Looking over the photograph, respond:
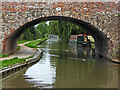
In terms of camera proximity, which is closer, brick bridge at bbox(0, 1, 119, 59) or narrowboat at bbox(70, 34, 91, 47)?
brick bridge at bbox(0, 1, 119, 59)

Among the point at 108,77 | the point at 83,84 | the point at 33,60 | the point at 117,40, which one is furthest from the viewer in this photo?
the point at 117,40

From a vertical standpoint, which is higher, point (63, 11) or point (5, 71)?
point (63, 11)

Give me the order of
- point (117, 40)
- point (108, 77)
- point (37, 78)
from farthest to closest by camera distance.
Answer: point (117, 40) → point (108, 77) → point (37, 78)

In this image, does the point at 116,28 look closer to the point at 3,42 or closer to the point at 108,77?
the point at 108,77

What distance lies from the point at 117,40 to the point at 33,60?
5.64 meters

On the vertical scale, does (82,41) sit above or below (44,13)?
below

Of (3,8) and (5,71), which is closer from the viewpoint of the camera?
(5,71)

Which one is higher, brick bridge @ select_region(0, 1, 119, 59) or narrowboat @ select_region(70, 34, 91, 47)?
brick bridge @ select_region(0, 1, 119, 59)

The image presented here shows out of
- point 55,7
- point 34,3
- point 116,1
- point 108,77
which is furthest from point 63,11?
point 108,77

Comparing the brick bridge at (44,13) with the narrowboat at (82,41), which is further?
the narrowboat at (82,41)

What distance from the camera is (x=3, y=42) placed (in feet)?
48.2

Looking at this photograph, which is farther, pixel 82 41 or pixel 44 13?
pixel 82 41

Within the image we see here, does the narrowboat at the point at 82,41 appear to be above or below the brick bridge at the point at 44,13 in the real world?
below

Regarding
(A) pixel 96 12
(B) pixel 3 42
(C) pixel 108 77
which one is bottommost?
(C) pixel 108 77
